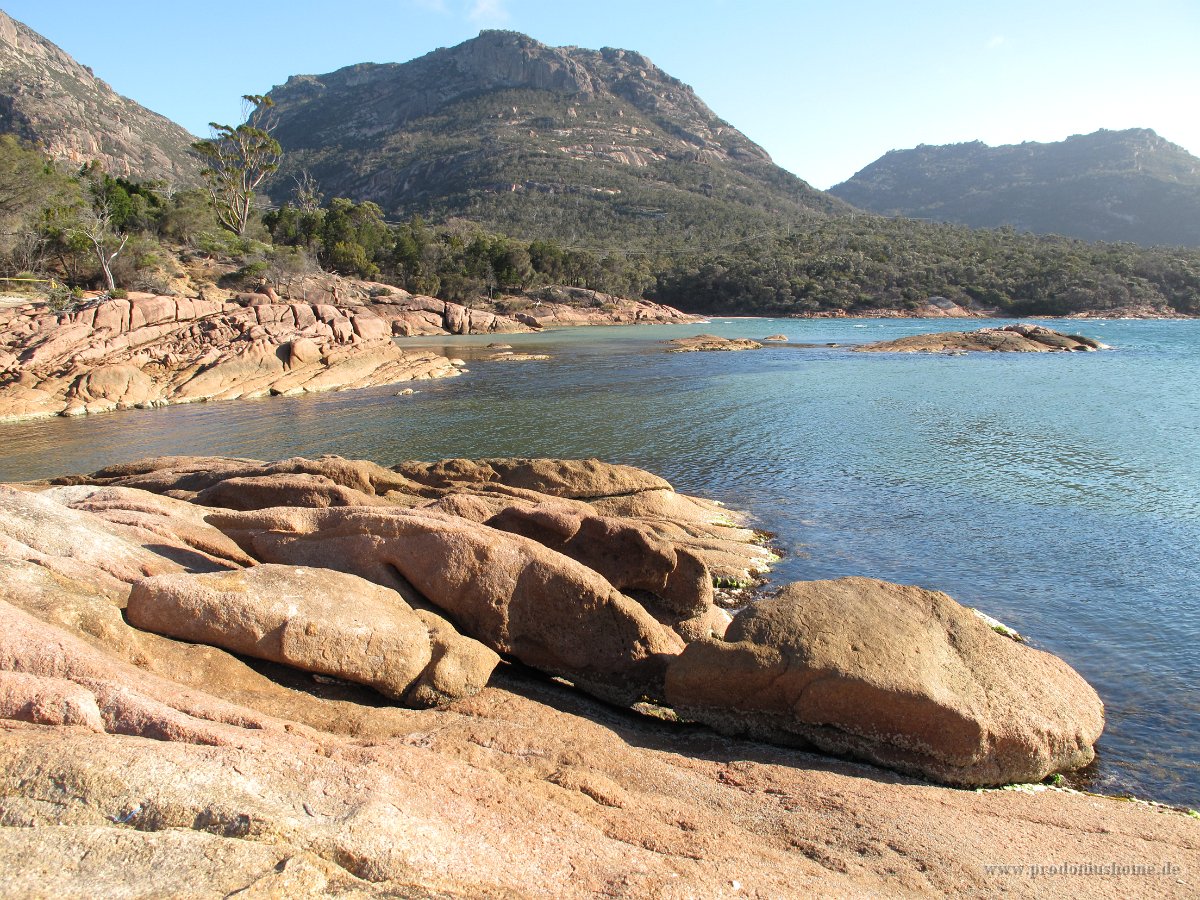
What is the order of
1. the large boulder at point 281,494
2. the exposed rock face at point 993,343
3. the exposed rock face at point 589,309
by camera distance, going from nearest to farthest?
the large boulder at point 281,494 < the exposed rock face at point 993,343 < the exposed rock face at point 589,309

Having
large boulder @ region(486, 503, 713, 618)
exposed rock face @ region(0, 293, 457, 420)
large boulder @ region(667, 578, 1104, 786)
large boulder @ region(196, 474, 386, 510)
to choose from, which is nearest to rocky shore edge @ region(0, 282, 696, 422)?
exposed rock face @ region(0, 293, 457, 420)

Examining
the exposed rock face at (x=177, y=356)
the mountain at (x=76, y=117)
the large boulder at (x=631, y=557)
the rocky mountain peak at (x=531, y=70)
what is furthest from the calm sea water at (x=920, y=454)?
→ the rocky mountain peak at (x=531, y=70)

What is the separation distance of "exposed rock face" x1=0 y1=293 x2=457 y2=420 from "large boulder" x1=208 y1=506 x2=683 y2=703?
96.4ft

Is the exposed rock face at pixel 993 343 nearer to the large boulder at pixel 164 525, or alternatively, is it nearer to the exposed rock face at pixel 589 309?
the exposed rock face at pixel 589 309

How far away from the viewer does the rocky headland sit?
3484 mm

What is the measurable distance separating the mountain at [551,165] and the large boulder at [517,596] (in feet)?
423

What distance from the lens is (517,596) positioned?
7.31m

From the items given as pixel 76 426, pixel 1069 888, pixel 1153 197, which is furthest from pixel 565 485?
pixel 1153 197

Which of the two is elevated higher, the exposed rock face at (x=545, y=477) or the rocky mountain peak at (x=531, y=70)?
the rocky mountain peak at (x=531, y=70)

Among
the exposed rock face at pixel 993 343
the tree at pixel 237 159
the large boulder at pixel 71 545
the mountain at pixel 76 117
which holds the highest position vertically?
the mountain at pixel 76 117

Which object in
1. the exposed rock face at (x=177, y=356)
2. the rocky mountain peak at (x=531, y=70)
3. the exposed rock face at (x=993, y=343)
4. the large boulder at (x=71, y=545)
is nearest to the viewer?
the large boulder at (x=71, y=545)

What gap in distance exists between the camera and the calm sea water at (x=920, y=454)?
9.70 meters

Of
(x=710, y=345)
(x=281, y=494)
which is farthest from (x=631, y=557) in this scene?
(x=710, y=345)

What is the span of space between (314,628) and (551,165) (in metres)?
159
